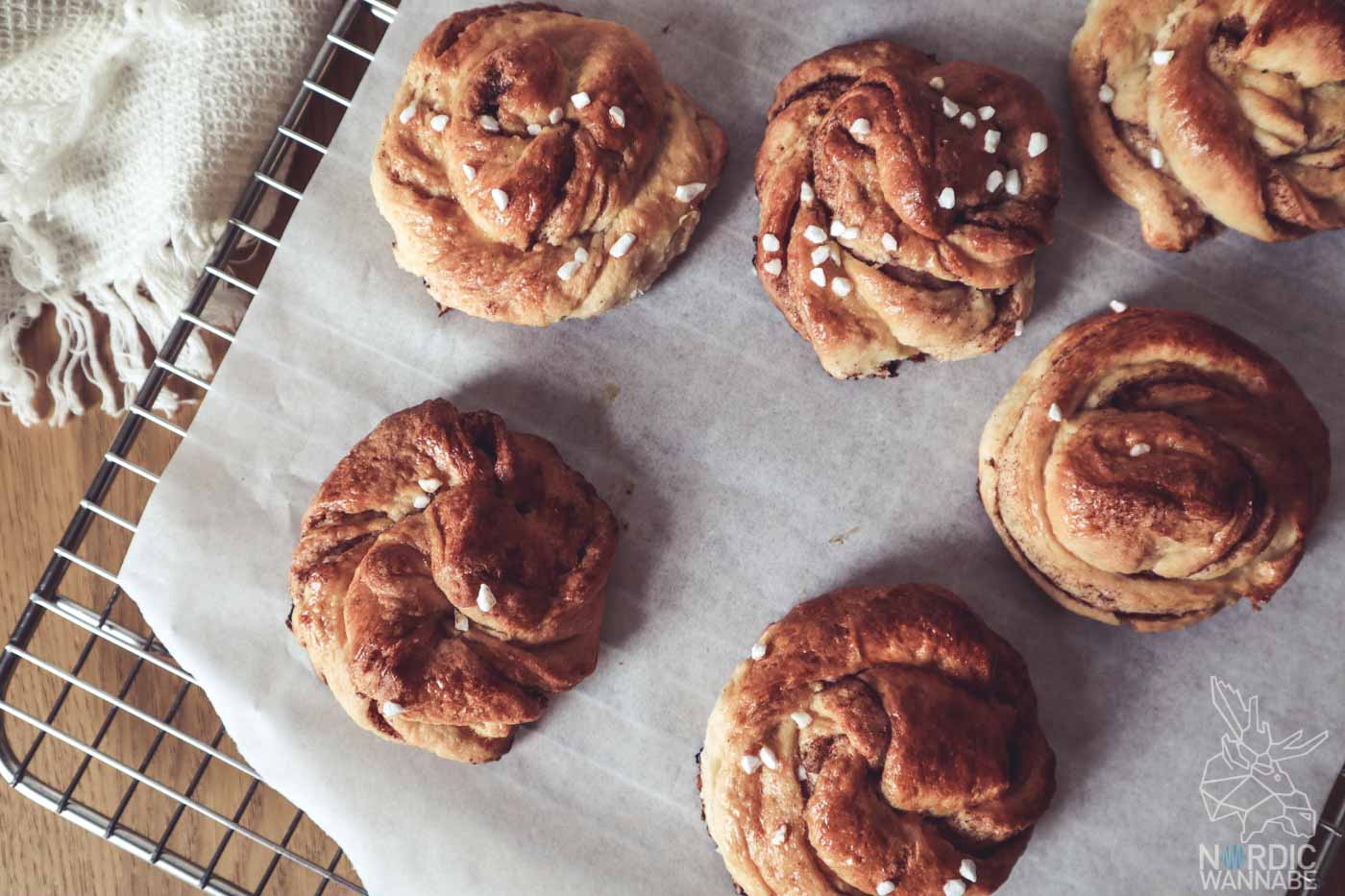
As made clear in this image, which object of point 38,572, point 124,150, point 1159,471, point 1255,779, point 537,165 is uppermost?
point 1159,471

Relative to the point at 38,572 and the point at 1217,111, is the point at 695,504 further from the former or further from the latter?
the point at 38,572

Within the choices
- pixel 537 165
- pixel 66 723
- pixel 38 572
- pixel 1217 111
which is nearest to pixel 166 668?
pixel 66 723

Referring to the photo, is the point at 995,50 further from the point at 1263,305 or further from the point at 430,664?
the point at 430,664

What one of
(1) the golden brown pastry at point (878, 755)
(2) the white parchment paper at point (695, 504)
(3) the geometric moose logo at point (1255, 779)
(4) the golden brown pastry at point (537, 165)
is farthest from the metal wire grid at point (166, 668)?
(3) the geometric moose logo at point (1255, 779)

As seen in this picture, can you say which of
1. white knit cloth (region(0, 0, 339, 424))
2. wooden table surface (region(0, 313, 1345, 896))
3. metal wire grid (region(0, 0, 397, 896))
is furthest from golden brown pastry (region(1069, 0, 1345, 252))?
wooden table surface (region(0, 313, 1345, 896))

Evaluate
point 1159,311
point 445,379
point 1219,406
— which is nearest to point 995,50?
point 1159,311

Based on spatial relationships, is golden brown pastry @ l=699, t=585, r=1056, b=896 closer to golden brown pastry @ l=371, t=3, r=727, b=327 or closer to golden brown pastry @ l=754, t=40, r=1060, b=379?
golden brown pastry @ l=754, t=40, r=1060, b=379
